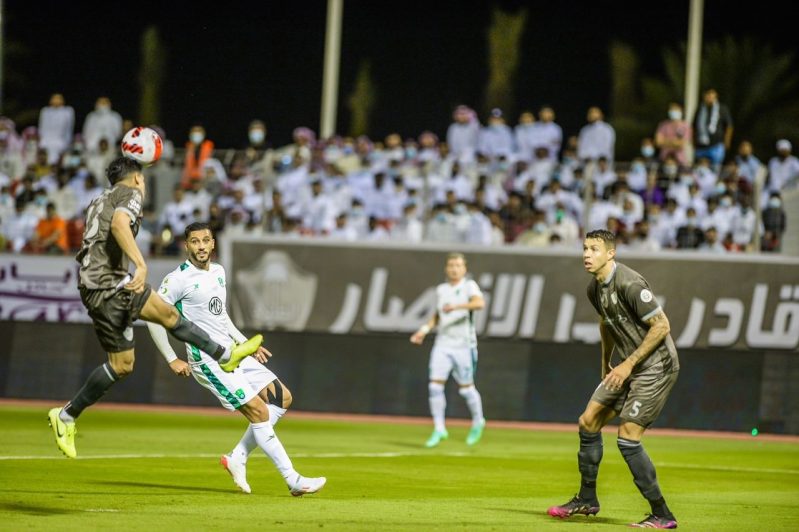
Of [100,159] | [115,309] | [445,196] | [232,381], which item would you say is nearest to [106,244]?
[115,309]

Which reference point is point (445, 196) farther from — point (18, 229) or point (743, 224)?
point (18, 229)

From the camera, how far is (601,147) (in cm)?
2747

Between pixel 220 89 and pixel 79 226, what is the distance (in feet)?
138

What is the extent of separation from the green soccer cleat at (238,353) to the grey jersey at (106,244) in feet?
3.45

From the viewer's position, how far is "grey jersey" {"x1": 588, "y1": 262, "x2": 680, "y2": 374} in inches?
390

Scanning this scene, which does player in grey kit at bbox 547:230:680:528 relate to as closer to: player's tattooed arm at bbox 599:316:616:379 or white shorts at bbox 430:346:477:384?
player's tattooed arm at bbox 599:316:616:379

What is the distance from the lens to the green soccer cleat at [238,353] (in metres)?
10.1

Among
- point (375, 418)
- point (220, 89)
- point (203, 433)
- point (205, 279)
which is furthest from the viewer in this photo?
point (220, 89)

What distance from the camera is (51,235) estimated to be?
77.2ft

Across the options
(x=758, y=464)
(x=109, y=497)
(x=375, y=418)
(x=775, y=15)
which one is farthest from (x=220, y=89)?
(x=109, y=497)

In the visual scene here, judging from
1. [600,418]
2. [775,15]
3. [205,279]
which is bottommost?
[600,418]

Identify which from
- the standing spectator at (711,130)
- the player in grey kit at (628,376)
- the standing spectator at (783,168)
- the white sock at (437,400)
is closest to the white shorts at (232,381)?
the player in grey kit at (628,376)

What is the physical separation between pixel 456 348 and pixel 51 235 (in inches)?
362

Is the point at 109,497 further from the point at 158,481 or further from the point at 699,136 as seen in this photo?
the point at 699,136
